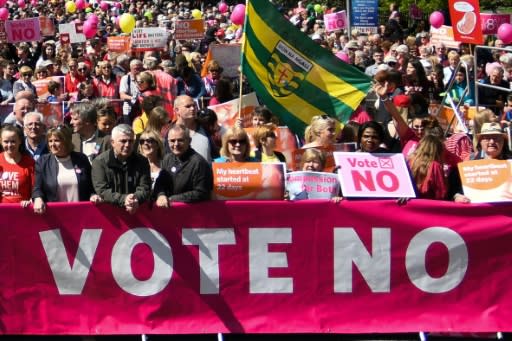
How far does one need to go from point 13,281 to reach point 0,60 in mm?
8263

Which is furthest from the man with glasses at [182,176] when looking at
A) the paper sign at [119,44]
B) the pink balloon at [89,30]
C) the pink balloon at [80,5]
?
the pink balloon at [80,5]

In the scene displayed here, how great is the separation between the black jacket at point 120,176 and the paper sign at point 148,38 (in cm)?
999

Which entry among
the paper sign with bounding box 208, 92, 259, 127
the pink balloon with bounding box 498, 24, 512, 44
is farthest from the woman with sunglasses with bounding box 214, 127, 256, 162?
the pink balloon with bounding box 498, 24, 512, 44

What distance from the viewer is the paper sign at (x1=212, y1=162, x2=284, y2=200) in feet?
25.5

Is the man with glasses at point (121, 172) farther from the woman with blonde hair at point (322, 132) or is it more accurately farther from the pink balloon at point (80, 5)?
the pink balloon at point (80, 5)

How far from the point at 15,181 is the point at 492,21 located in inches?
609

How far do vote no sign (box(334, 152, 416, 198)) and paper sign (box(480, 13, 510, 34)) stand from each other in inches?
564

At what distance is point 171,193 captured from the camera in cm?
784

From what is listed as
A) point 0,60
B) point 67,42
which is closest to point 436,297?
point 0,60

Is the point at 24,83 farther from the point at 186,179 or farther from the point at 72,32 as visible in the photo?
the point at 72,32

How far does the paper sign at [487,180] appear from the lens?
7.67 metres

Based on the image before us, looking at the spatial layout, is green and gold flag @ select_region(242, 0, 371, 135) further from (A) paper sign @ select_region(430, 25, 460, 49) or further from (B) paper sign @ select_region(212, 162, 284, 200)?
(A) paper sign @ select_region(430, 25, 460, 49)

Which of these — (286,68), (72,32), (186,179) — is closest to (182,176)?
(186,179)

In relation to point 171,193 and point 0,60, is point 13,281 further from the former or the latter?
point 0,60
